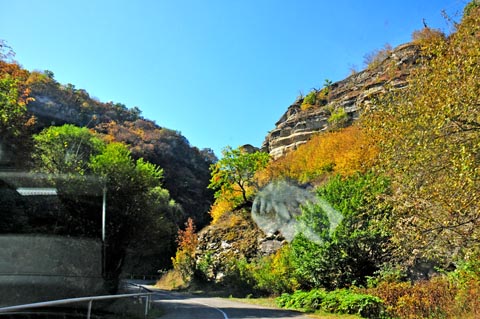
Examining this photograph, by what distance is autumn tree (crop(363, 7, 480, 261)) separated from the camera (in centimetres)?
834

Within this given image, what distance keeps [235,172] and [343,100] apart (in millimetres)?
16623

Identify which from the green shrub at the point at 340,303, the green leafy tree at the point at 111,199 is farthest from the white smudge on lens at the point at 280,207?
the green leafy tree at the point at 111,199

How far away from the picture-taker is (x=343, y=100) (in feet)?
151

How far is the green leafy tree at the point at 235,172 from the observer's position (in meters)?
40.2

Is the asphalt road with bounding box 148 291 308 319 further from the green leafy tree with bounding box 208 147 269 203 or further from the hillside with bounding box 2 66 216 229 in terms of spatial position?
the hillside with bounding box 2 66 216 229

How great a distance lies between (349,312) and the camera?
49.5 ft

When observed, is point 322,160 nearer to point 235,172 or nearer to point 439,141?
point 235,172

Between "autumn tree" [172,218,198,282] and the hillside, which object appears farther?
the hillside

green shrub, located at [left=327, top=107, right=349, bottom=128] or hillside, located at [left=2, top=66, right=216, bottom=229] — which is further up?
hillside, located at [left=2, top=66, right=216, bottom=229]

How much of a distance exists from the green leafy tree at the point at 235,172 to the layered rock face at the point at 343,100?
9.29 meters

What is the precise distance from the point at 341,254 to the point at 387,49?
39874mm

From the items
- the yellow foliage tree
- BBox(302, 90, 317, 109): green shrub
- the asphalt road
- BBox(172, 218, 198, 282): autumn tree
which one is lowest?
the asphalt road

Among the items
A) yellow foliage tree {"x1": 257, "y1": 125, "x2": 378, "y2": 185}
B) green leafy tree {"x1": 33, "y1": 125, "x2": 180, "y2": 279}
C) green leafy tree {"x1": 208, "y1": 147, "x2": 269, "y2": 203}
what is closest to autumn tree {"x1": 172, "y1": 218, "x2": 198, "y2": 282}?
green leafy tree {"x1": 208, "y1": 147, "x2": 269, "y2": 203}

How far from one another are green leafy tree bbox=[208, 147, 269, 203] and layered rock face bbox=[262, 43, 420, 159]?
9290 millimetres
